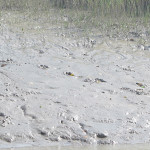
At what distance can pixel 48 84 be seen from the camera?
4.94 metres

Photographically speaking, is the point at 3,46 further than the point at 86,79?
Yes

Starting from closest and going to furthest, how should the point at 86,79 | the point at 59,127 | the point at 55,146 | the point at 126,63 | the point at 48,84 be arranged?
1. the point at 55,146
2. the point at 59,127
3. the point at 48,84
4. the point at 86,79
5. the point at 126,63

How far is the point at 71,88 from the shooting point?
16.0 feet

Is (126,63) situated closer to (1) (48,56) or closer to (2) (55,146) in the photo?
(1) (48,56)

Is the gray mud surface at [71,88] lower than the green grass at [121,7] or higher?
lower

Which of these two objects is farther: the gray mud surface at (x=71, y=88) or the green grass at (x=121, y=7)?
the green grass at (x=121, y=7)

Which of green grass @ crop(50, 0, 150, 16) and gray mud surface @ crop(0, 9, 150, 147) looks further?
green grass @ crop(50, 0, 150, 16)

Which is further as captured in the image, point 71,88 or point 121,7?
point 121,7

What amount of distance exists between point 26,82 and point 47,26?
3672mm

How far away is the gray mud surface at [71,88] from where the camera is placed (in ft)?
12.2

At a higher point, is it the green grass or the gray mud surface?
the green grass

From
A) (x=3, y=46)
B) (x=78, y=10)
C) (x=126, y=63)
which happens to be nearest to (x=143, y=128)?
(x=126, y=63)

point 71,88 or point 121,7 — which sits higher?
point 121,7

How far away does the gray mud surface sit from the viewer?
3730 mm
